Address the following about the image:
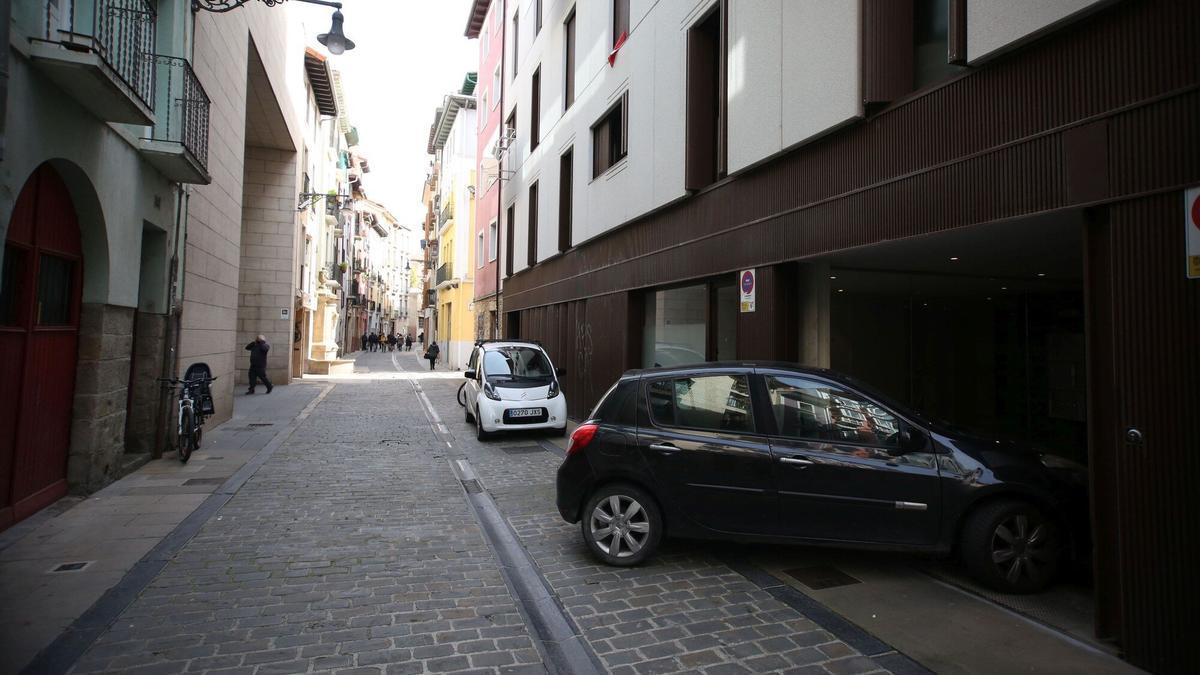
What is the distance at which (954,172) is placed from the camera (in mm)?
5133

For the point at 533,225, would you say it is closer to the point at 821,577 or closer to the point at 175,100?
the point at 175,100

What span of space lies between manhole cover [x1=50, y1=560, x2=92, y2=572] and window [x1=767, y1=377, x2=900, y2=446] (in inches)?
224

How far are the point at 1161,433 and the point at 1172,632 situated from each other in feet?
3.60

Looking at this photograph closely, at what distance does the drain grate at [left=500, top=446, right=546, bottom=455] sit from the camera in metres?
10.7

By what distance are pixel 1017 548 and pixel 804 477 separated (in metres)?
1.57

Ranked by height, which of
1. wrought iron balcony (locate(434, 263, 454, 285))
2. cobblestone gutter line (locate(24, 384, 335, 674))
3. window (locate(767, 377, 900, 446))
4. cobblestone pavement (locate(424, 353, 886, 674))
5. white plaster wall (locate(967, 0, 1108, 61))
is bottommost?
cobblestone gutter line (locate(24, 384, 335, 674))

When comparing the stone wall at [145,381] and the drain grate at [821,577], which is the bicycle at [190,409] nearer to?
the stone wall at [145,381]

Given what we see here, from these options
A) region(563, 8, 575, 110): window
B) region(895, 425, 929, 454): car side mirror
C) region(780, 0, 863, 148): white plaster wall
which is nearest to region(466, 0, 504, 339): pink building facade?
region(563, 8, 575, 110): window

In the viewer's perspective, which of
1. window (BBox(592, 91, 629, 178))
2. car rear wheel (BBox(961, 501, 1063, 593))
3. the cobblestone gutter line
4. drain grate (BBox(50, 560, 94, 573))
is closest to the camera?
the cobblestone gutter line

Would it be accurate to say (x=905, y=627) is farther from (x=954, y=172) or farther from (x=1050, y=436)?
(x=1050, y=436)

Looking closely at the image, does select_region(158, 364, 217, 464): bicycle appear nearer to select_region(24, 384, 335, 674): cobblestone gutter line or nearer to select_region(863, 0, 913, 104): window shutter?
select_region(24, 384, 335, 674): cobblestone gutter line

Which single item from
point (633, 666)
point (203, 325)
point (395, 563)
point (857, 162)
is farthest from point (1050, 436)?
point (203, 325)

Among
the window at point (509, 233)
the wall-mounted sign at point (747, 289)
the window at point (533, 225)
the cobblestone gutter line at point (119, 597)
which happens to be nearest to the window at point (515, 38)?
the window at point (509, 233)

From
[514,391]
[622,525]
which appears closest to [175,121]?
[514,391]
